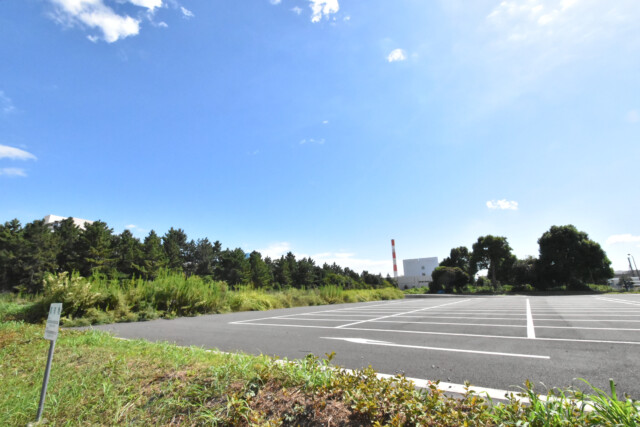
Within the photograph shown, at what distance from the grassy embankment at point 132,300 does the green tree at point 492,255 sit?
115ft

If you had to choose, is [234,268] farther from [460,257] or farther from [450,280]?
[460,257]

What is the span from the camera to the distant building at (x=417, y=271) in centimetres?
6857

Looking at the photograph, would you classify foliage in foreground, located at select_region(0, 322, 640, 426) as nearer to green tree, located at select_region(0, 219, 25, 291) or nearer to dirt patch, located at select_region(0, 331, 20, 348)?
A: dirt patch, located at select_region(0, 331, 20, 348)

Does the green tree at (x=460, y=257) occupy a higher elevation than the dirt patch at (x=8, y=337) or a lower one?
higher

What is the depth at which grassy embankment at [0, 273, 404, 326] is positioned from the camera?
854 centimetres

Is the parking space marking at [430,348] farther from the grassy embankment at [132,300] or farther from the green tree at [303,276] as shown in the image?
the green tree at [303,276]

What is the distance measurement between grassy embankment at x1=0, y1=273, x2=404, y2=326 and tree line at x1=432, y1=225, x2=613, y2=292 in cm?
3507

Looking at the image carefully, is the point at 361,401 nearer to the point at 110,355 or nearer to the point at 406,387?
the point at 406,387

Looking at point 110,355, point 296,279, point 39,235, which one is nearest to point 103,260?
point 39,235

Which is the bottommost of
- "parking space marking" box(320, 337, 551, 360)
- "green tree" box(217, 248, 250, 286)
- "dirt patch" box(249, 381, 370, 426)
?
"parking space marking" box(320, 337, 551, 360)

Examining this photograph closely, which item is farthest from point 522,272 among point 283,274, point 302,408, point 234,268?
point 302,408

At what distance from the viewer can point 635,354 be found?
433cm

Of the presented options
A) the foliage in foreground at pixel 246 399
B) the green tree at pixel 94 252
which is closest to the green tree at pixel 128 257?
the green tree at pixel 94 252

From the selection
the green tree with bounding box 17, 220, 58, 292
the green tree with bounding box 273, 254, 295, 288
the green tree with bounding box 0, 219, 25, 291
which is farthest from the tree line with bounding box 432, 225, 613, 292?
the green tree with bounding box 0, 219, 25, 291
